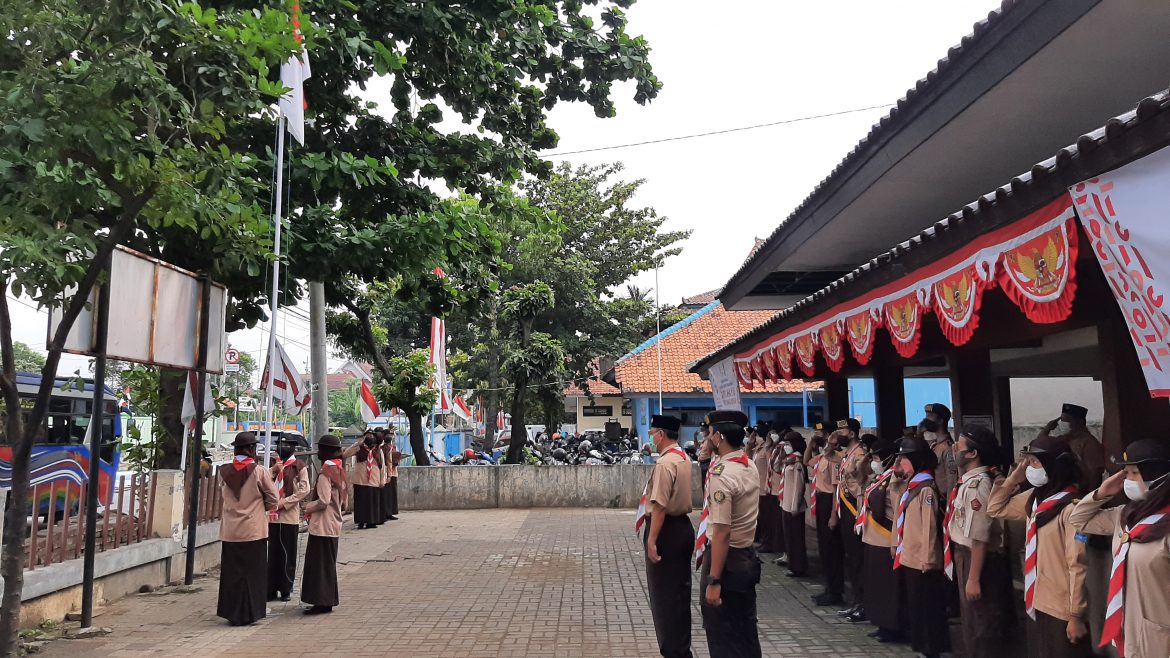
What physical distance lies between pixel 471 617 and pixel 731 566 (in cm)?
357

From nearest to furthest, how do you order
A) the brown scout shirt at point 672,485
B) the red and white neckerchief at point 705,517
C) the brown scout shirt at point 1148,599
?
the brown scout shirt at point 1148,599, the red and white neckerchief at point 705,517, the brown scout shirt at point 672,485

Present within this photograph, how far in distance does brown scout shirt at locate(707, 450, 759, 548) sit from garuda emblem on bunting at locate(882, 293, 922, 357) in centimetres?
145

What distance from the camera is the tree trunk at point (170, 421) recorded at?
10.6 m

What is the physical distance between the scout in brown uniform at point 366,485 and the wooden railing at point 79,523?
17.6 ft

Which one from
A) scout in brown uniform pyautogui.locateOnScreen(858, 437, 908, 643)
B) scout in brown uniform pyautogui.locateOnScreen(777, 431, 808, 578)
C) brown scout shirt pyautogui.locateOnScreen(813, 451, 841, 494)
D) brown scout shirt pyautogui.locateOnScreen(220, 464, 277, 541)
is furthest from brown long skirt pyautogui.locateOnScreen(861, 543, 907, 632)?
brown scout shirt pyautogui.locateOnScreen(220, 464, 277, 541)

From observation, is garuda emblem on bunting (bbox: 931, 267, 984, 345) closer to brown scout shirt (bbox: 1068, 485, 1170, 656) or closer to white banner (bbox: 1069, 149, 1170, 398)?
white banner (bbox: 1069, 149, 1170, 398)

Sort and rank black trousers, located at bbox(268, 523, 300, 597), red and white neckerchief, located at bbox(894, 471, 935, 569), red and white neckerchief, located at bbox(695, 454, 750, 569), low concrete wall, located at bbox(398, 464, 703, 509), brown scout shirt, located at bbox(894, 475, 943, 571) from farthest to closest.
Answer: low concrete wall, located at bbox(398, 464, 703, 509)
black trousers, located at bbox(268, 523, 300, 597)
red and white neckerchief, located at bbox(894, 471, 935, 569)
brown scout shirt, located at bbox(894, 475, 943, 571)
red and white neckerchief, located at bbox(695, 454, 750, 569)

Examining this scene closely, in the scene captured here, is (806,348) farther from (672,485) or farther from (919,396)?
(919,396)

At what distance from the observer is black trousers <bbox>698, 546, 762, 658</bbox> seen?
502cm

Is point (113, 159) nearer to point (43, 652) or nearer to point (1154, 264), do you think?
point (43, 652)

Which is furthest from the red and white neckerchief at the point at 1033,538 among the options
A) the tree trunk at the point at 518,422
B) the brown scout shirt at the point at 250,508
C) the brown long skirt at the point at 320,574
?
the tree trunk at the point at 518,422

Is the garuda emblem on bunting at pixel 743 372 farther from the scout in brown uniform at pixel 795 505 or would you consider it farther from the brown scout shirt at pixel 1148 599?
the brown scout shirt at pixel 1148 599

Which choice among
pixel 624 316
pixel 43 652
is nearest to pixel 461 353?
pixel 624 316

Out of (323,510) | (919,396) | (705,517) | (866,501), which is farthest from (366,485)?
(919,396)
